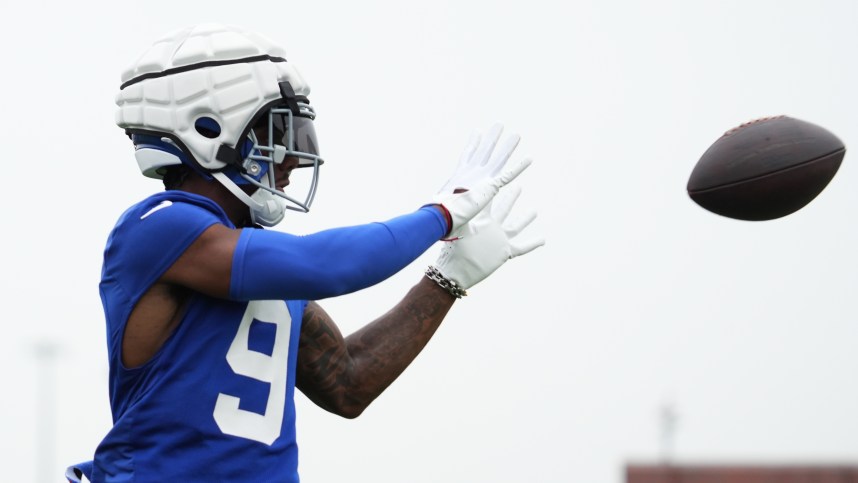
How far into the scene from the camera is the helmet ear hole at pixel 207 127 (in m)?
3.95

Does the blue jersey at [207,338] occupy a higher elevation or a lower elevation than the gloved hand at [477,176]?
lower

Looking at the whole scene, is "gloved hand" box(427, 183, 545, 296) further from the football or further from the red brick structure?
the red brick structure

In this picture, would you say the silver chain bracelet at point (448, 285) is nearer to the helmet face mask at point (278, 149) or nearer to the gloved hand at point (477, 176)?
the gloved hand at point (477, 176)

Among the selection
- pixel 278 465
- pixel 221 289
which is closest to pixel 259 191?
pixel 221 289

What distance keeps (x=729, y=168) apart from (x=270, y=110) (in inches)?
64.5

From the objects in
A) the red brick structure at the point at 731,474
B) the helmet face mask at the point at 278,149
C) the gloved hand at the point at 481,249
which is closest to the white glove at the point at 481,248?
the gloved hand at the point at 481,249

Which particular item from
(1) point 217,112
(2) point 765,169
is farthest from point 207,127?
(2) point 765,169

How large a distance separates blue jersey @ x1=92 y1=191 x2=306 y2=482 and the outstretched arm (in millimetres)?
467

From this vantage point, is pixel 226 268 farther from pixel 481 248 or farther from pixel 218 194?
pixel 481 248

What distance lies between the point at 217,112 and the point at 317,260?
23.0 inches

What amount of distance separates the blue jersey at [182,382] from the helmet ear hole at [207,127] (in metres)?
0.26

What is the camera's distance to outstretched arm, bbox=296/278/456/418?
4297mm

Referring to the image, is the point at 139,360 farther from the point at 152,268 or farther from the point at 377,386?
the point at 377,386

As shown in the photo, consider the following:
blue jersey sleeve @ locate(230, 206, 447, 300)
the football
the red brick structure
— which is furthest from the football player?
the red brick structure
